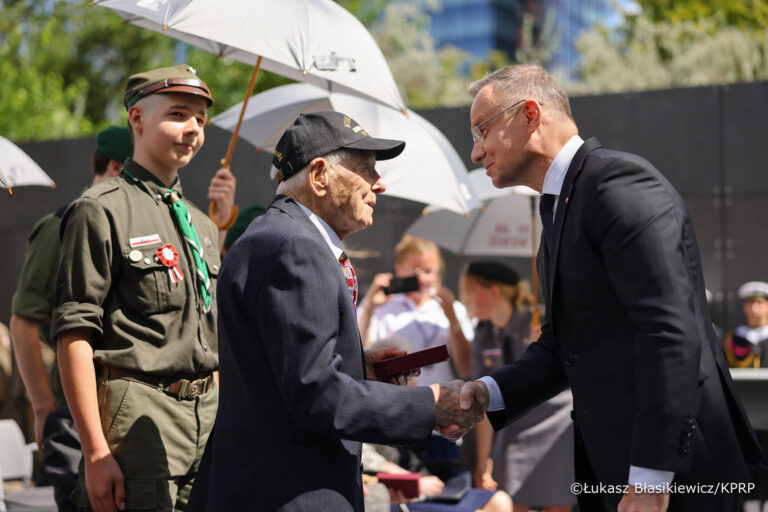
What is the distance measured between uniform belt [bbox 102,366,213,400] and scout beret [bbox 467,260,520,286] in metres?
3.74

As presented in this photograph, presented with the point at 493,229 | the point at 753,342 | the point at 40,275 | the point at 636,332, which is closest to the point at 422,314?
the point at 493,229

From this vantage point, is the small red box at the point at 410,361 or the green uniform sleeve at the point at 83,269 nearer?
the small red box at the point at 410,361

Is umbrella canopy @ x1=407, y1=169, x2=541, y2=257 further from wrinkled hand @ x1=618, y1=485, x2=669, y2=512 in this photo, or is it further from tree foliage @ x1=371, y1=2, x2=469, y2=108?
tree foliage @ x1=371, y1=2, x2=469, y2=108

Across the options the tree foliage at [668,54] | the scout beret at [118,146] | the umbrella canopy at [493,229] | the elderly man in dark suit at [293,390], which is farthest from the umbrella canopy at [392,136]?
the tree foliage at [668,54]

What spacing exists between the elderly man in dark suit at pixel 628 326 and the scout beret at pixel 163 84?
1.16 m

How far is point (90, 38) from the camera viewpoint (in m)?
27.0

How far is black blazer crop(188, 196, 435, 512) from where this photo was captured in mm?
2264

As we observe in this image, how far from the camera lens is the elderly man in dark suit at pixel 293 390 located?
7.43ft

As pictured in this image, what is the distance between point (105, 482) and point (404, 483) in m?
2.23

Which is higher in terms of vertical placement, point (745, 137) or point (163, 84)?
point (163, 84)

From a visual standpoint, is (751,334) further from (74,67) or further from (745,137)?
(74,67)

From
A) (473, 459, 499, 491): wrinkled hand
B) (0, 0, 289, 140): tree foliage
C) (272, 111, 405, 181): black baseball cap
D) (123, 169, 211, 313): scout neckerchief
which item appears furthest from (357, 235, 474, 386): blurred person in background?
(0, 0, 289, 140): tree foliage

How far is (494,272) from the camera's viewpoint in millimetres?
6715

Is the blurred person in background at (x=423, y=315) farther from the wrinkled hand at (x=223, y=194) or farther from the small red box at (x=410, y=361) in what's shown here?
the small red box at (x=410, y=361)
